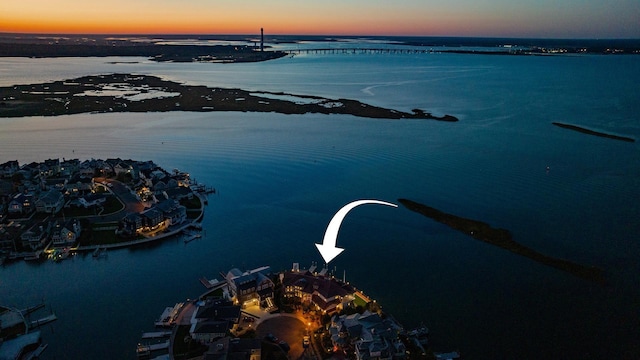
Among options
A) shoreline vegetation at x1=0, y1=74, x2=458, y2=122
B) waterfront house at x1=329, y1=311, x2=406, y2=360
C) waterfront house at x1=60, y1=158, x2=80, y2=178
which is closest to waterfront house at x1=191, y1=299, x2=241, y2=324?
waterfront house at x1=329, y1=311, x2=406, y2=360

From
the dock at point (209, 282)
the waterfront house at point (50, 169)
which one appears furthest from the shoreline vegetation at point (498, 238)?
the waterfront house at point (50, 169)

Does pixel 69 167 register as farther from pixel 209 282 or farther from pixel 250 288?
pixel 250 288

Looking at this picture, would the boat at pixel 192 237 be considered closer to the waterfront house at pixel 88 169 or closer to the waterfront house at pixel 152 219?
the waterfront house at pixel 152 219

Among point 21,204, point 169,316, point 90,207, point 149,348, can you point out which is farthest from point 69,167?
point 149,348

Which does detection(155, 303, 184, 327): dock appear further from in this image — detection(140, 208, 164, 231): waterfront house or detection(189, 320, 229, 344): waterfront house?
detection(140, 208, 164, 231): waterfront house

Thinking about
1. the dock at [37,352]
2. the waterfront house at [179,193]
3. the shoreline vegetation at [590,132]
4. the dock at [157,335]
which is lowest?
the dock at [37,352]

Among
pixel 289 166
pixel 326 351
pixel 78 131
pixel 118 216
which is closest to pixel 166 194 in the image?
pixel 118 216
